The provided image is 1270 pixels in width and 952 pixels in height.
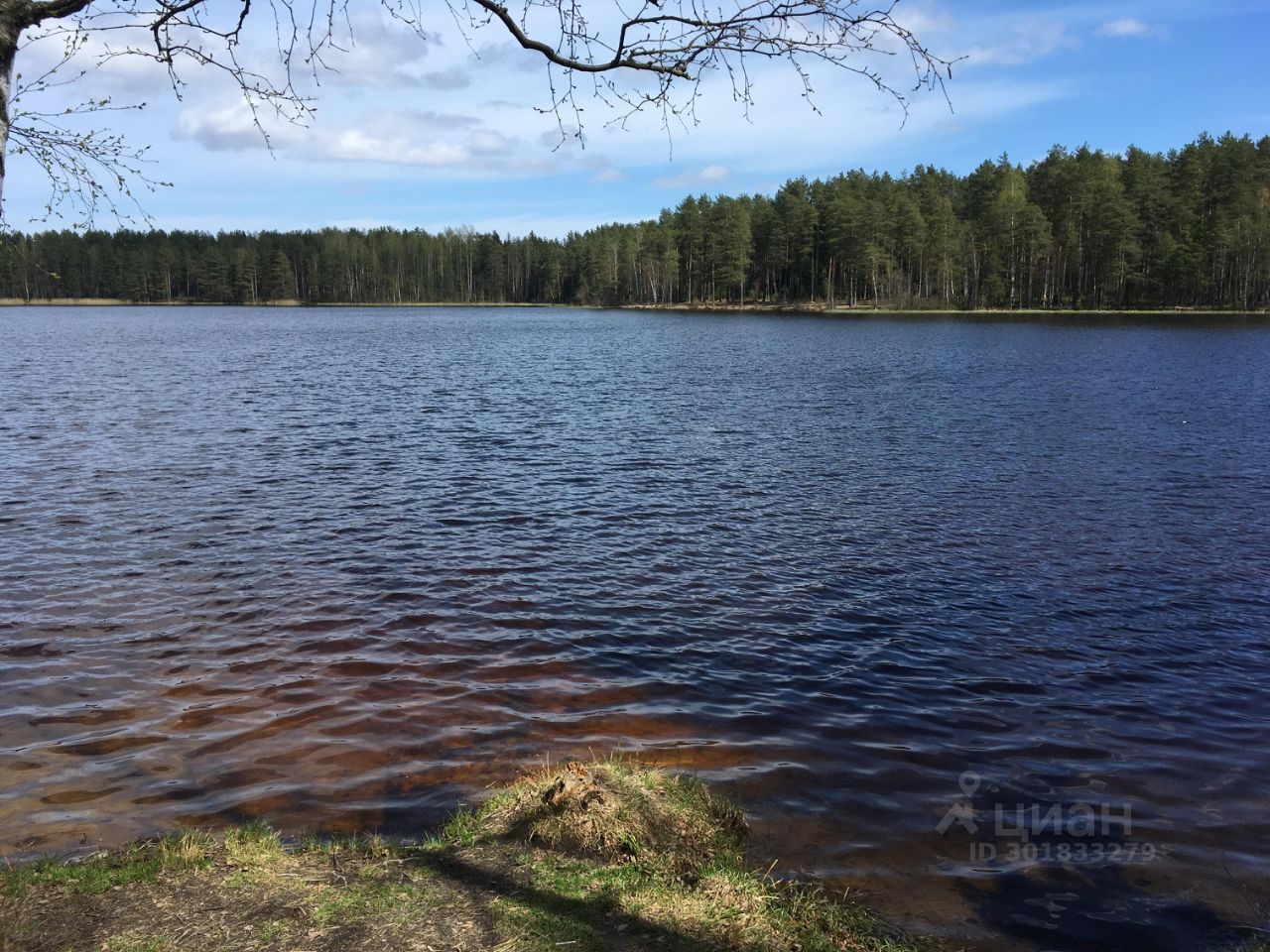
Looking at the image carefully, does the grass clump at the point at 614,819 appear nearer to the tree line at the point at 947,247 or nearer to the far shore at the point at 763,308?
the tree line at the point at 947,247

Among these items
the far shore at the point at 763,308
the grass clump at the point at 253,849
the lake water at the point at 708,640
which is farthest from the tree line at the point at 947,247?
the grass clump at the point at 253,849

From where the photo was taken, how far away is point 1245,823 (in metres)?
6.76

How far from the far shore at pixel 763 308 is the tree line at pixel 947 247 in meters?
1.69

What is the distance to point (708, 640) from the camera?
1070cm

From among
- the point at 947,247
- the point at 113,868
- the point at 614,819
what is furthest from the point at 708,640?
the point at 947,247

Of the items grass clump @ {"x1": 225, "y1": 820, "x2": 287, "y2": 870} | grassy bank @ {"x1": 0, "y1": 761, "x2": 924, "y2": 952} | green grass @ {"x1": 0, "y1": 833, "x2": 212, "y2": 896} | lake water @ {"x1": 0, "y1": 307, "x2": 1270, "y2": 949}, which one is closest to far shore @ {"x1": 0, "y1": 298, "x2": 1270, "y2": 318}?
lake water @ {"x1": 0, "y1": 307, "x2": 1270, "y2": 949}

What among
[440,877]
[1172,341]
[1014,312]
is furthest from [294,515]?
[1014,312]

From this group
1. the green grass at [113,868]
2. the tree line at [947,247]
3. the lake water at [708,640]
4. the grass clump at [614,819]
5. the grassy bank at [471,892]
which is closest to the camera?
the grassy bank at [471,892]

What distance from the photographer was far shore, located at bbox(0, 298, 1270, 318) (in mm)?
99062

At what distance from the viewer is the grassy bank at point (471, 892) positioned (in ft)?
13.5

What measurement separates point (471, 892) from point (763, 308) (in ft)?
427

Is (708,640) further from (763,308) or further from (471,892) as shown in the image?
(763,308)

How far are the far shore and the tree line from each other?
66.5 inches

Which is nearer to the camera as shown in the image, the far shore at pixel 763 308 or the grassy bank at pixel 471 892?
Answer: the grassy bank at pixel 471 892
